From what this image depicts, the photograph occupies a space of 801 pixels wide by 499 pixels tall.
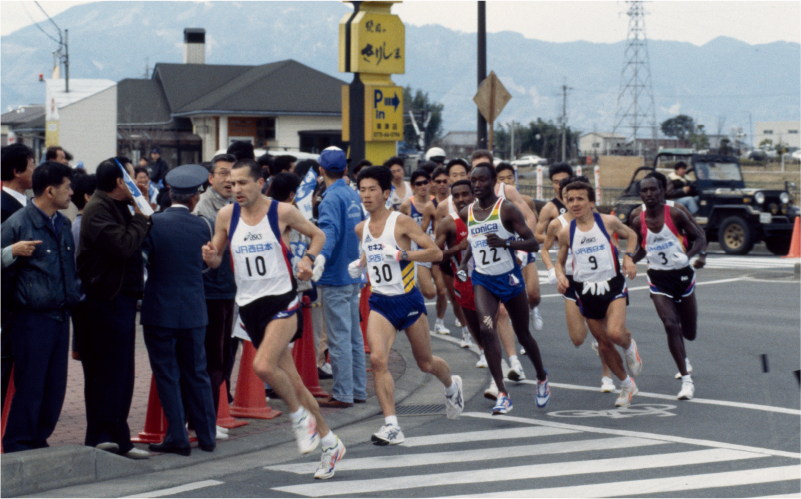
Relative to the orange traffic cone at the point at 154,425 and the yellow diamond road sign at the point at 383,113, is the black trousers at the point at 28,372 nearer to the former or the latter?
the orange traffic cone at the point at 154,425

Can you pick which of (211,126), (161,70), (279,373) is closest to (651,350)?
(279,373)

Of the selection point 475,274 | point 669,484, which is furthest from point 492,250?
point 669,484

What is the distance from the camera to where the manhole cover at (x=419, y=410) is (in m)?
8.50

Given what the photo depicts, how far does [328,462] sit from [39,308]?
2.17 metres

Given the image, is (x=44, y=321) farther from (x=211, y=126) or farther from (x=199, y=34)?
(x=199, y=34)

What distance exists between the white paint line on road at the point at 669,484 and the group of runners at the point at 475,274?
4.75ft

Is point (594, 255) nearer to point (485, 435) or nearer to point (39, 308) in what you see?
point (485, 435)

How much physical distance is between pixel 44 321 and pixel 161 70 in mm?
47066

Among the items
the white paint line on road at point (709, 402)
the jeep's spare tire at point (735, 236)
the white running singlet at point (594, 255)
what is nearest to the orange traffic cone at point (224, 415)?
the white running singlet at point (594, 255)

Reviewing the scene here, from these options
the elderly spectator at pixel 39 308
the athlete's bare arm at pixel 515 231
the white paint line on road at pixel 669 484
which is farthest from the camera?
the athlete's bare arm at pixel 515 231

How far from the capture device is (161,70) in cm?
5119

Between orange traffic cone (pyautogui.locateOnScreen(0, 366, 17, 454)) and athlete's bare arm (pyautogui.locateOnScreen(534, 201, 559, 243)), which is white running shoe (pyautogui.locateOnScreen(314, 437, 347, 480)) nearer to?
orange traffic cone (pyautogui.locateOnScreen(0, 366, 17, 454))

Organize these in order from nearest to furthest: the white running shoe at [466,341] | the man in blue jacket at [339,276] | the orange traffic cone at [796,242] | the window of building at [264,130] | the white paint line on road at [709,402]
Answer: the white paint line on road at [709,402] → the man in blue jacket at [339,276] → the white running shoe at [466,341] → the orange traffic cone at [796,242] → the window of building at [264,130]

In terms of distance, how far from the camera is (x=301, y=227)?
22.0 ft
